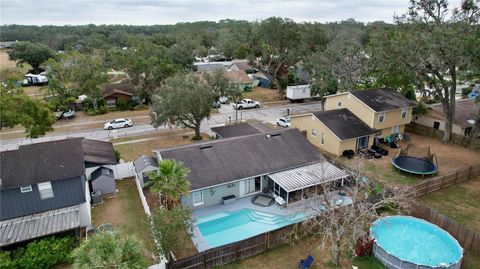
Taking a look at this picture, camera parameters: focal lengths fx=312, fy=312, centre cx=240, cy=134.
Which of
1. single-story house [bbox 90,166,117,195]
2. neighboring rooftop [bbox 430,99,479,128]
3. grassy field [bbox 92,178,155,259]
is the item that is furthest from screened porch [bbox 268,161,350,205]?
neighboring rooftop [bbox 430,99,479,128]

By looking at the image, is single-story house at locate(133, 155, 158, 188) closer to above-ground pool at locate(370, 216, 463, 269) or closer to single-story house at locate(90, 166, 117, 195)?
single-story house at locate(90, 166, 117, 195)

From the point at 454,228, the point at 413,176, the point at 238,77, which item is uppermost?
the point at 238,77

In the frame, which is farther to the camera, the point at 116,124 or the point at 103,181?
the point at 116,124

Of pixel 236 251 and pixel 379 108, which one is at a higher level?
pixel 379 108

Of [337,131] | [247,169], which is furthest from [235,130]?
[337,131]

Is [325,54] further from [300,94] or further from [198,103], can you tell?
[198,103]

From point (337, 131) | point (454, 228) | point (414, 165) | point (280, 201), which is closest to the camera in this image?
point (454, 228)

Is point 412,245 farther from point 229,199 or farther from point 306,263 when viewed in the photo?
point 229,199
